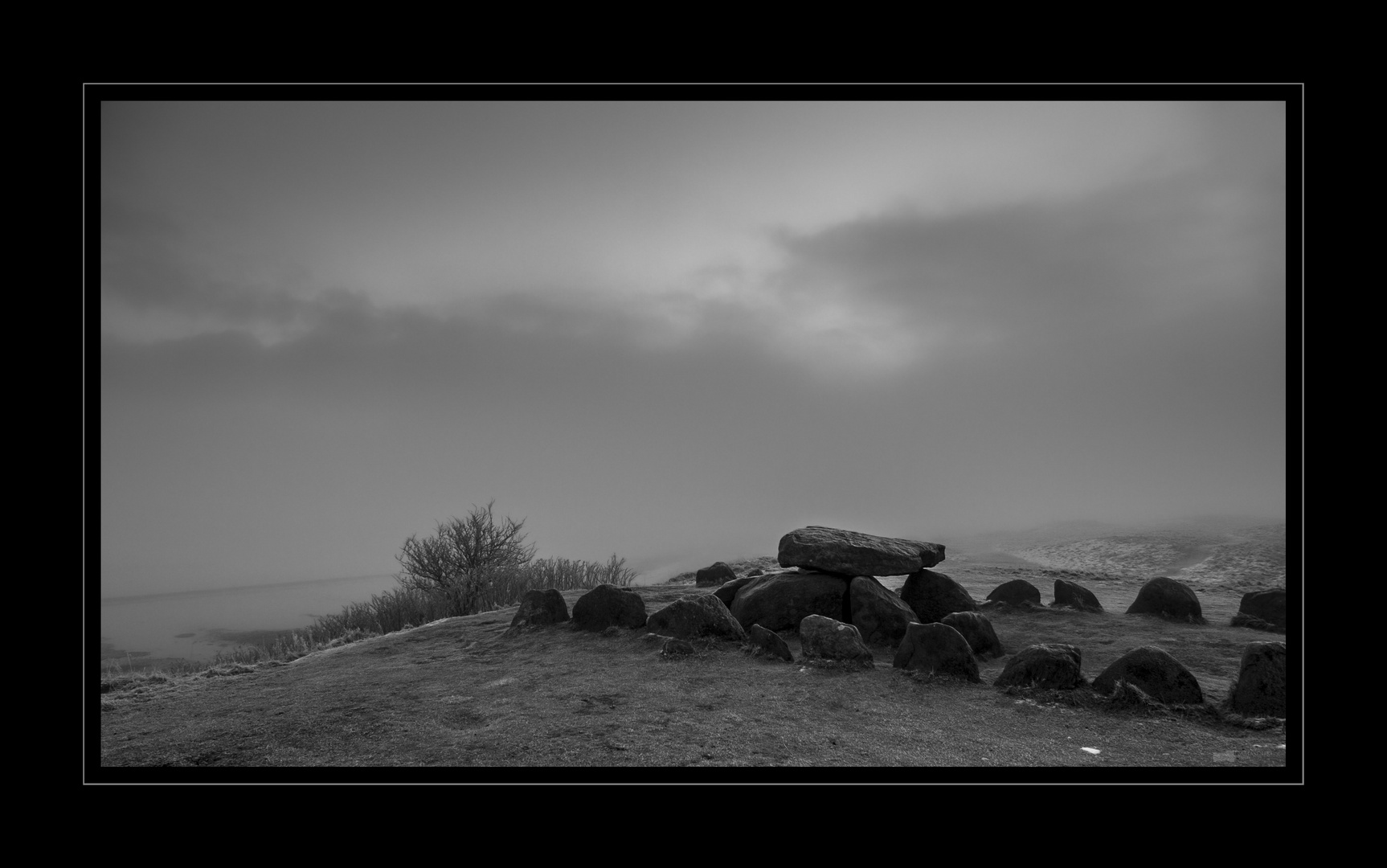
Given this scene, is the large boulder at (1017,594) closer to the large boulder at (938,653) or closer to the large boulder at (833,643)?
the large boulder at (938,653)

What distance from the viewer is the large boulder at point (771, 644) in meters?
7.43

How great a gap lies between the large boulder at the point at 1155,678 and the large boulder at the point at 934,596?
388cm

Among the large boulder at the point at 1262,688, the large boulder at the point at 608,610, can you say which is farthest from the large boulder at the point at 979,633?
the large boulder at the point at 608,610

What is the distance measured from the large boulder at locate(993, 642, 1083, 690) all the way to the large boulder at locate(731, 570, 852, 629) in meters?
3.08

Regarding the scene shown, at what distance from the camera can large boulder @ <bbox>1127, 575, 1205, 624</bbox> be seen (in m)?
9.44

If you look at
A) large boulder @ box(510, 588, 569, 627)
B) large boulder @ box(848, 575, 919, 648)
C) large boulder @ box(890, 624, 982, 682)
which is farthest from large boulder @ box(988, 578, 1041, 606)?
large boulder @ box(510, 588, 569, 627)

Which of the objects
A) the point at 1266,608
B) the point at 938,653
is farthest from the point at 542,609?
the point at 1266,608
